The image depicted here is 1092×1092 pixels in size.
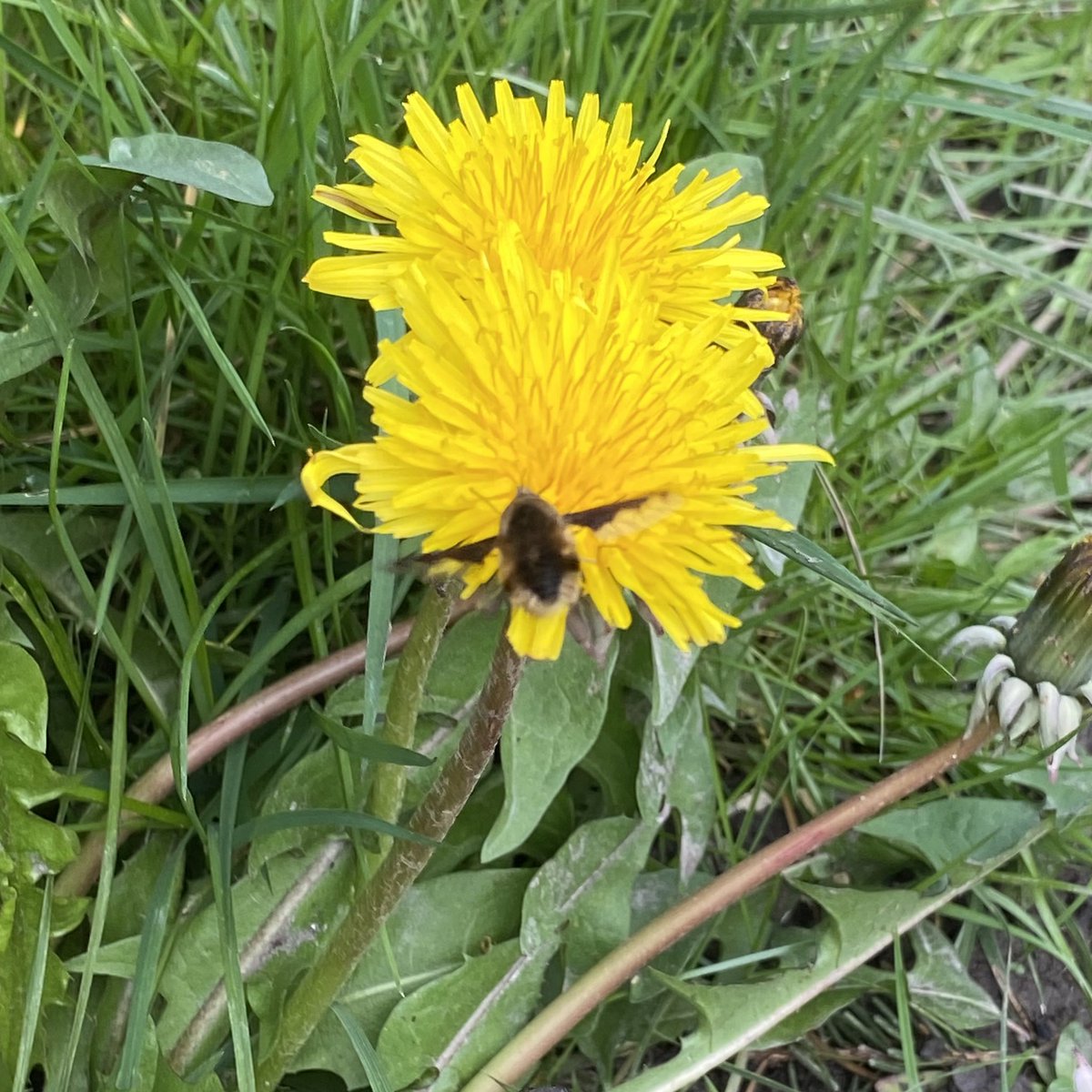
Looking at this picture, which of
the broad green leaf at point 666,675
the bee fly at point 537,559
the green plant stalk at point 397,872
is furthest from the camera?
the broad green leaf at point 666,675

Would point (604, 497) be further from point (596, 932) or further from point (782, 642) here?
point (782, 642)

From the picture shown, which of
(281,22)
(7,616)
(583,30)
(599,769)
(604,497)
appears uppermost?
(583,30)

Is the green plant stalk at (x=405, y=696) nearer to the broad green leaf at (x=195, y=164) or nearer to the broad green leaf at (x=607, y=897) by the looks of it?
the broad green leaf at (x=607, y=897)

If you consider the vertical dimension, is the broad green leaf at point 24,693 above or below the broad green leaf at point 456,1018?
above

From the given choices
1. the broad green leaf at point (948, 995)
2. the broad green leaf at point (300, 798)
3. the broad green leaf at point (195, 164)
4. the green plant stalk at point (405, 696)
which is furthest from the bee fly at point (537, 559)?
the broad green leaf at point (948, 995)

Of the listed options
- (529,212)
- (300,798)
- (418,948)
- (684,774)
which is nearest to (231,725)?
A: (300,798)

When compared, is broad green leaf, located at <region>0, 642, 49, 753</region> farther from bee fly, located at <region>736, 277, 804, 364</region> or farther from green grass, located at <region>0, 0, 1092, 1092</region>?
bee fly, located at <region>736, 277, 804, 364</region>

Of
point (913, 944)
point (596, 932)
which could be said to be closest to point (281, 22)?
point (596, 932)
